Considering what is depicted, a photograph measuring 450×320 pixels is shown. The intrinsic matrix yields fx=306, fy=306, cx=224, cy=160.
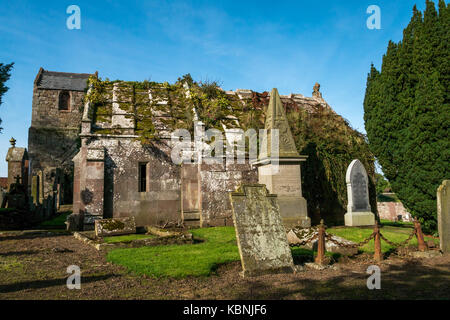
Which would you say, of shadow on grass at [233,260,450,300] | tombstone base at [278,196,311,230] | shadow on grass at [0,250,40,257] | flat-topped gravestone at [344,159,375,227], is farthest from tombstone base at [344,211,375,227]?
shadow on grass at [0,250,40,257]

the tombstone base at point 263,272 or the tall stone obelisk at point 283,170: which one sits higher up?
the tall stone obelisk at point 283,170

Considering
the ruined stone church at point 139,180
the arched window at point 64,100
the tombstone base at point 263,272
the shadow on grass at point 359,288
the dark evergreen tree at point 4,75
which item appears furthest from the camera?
the arched window at point 64,100

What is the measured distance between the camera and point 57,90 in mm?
34312

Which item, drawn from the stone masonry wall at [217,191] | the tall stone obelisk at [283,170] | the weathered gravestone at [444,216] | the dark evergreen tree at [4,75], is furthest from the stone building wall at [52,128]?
the weathered gravestone at [444,216]

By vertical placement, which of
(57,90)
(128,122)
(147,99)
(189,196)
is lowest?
(189,196)

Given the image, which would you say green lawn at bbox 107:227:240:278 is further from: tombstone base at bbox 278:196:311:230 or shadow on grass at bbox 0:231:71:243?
shadow on grass at bbox 0:231:71:243

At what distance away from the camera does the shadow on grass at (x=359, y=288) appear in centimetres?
405

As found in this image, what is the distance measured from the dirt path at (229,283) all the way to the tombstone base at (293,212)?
278cm

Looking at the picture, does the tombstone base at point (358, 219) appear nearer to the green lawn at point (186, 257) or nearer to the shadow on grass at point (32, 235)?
the green lawn at point (186, 257)

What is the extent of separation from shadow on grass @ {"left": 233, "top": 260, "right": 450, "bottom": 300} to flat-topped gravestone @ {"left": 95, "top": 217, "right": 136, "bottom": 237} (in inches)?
243

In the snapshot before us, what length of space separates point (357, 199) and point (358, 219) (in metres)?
0.77
